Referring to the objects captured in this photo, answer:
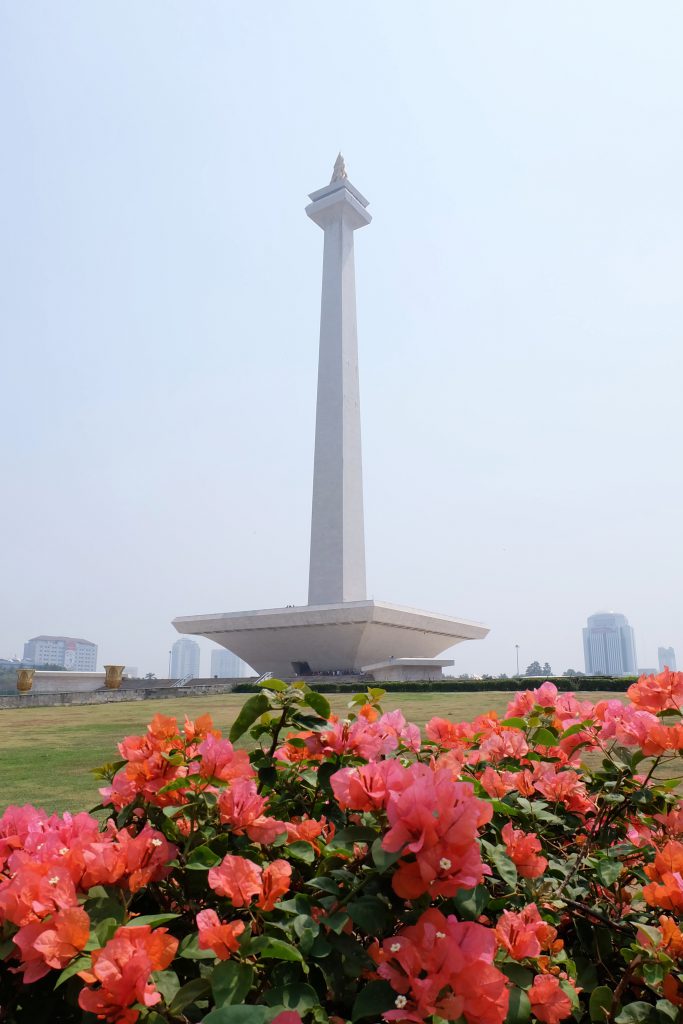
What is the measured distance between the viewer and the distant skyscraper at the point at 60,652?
475ft

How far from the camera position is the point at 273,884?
1020 millimetres

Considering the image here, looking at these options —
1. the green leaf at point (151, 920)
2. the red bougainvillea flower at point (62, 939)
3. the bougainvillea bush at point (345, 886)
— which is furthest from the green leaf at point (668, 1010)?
the red bougainvillea flower at point (62, 939)

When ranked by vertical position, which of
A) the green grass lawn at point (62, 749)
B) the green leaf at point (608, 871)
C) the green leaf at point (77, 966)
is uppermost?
the green leaf at point (77, 966)

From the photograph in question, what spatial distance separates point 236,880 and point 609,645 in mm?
127560

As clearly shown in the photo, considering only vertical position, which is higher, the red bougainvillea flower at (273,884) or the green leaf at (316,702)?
the green leaf at (316,702)

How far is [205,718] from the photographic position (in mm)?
1493

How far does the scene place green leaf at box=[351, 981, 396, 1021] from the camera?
88 centimetres

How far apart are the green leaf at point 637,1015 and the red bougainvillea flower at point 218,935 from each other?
62 centimetres

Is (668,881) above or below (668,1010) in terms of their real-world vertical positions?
above

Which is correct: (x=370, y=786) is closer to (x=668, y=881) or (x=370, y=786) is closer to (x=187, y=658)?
(x=668, y=881)

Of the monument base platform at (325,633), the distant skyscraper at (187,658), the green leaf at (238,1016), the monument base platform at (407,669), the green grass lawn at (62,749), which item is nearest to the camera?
the green leaf at (238,1016)

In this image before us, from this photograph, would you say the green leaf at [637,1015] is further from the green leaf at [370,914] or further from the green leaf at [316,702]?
the green leaf at [316,702]

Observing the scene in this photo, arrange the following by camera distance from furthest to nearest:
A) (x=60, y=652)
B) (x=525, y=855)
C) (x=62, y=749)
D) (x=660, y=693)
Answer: (x=60, y=652) < (x=62, y=749) < (x=660, y=693) < (x=525, y=855)

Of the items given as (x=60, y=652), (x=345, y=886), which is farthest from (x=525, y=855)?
(x=60, y=652)
